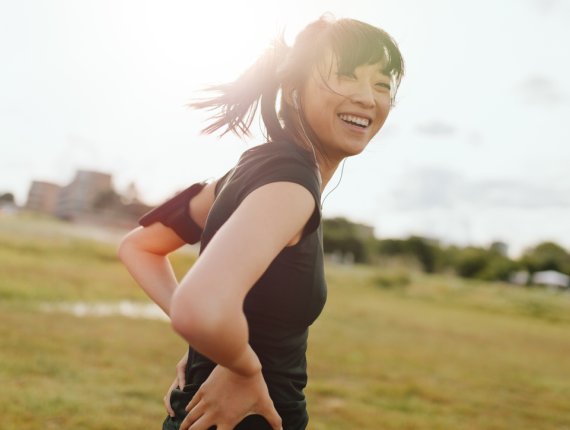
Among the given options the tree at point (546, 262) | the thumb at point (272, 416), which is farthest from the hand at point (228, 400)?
the tree at point (546, 262)

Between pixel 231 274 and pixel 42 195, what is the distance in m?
142

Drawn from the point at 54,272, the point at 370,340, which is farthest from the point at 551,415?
the point at 54,272

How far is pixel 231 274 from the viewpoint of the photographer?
3.78ft

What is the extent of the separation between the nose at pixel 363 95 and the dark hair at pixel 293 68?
0.05 metres

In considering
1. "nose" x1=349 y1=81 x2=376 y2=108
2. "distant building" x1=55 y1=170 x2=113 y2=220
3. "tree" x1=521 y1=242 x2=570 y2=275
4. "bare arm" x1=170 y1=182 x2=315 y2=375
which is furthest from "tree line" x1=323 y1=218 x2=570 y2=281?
"bare arm" x1=170 y1=182 x2=315 y2=375

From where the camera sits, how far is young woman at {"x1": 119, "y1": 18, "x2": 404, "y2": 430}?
1174 millimetres

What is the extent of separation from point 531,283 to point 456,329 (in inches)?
2385

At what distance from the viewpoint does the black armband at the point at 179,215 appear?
187 cm

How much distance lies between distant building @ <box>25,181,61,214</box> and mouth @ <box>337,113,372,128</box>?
13696cm

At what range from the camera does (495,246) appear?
94.6 metres

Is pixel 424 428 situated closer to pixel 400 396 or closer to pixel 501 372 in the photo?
pixel 400 396

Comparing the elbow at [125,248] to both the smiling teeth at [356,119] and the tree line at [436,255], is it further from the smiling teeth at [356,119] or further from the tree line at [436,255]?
the tree line at [436,255]

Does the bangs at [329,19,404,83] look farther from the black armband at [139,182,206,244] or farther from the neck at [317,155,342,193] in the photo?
the black armband at [139,182,206,244]

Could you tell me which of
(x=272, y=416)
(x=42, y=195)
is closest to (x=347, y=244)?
(x=272, y=416)
